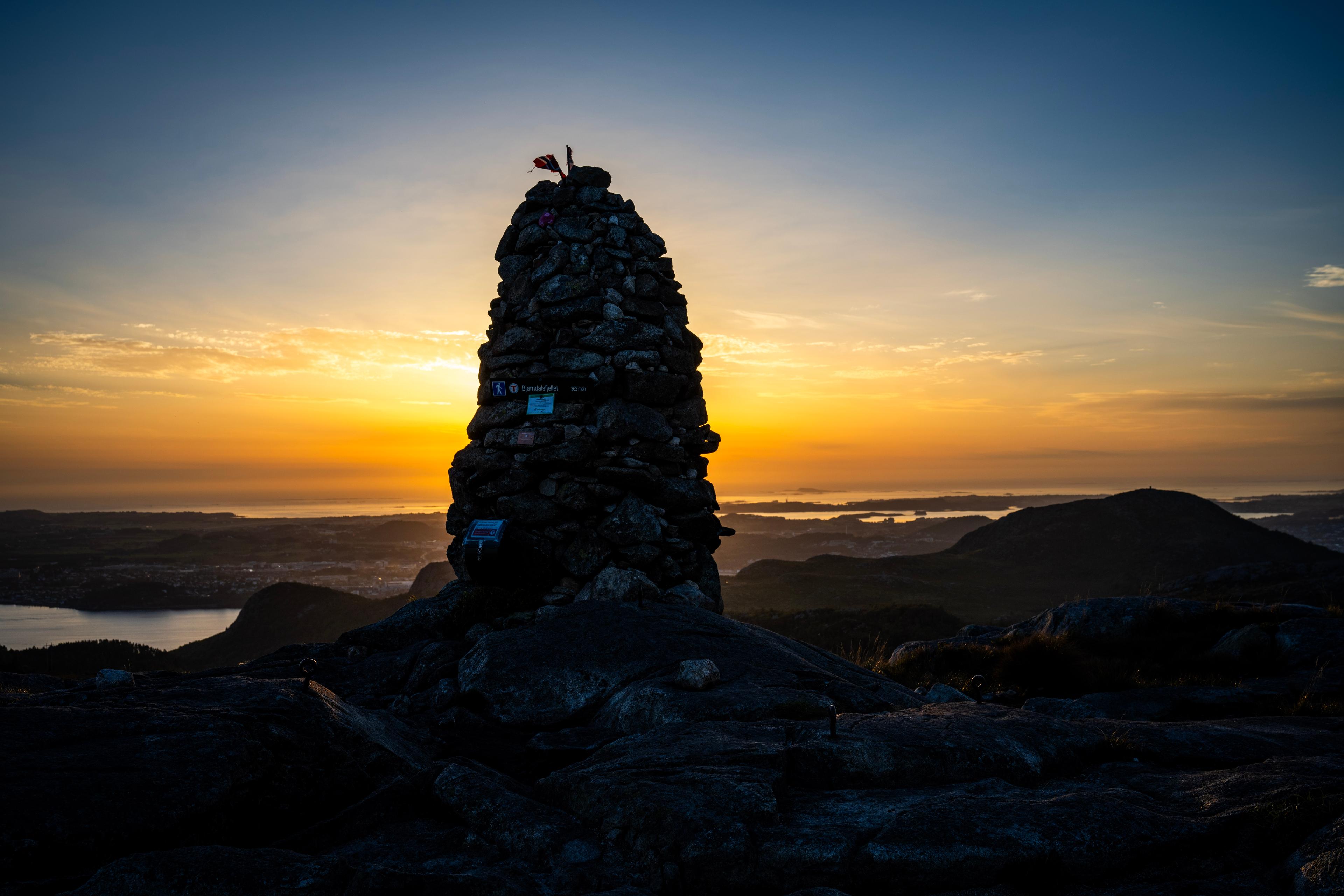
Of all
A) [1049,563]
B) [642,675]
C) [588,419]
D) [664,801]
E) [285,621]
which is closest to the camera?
[664,801]

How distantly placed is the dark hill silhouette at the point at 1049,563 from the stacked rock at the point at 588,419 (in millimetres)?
38157

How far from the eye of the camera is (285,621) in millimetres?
51500

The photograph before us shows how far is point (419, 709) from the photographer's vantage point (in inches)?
366

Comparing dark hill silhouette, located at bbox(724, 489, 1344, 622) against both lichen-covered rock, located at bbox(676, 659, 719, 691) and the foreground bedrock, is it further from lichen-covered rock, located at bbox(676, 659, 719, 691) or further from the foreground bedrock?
the foreground bedrock

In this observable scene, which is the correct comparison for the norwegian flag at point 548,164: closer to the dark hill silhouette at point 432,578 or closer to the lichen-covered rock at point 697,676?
the lichen-covered rock at point 697,676

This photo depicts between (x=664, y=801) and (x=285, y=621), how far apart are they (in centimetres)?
5535

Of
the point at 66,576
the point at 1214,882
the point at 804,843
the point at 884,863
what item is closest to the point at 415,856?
the point at 804,843

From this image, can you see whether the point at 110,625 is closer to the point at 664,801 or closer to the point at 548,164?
the point at 548,164

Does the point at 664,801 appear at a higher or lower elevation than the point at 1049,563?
higher

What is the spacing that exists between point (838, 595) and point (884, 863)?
5718 centimetres

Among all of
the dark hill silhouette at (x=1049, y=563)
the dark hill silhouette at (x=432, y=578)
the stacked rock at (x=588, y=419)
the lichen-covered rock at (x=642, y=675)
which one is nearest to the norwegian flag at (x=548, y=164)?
the stacked rock at (x=588, y=419)

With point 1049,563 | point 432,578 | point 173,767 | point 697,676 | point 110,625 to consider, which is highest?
point 173,767

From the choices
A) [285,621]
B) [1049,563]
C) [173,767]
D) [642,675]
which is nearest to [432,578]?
[285,621]

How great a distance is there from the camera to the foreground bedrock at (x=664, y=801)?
414 cm
